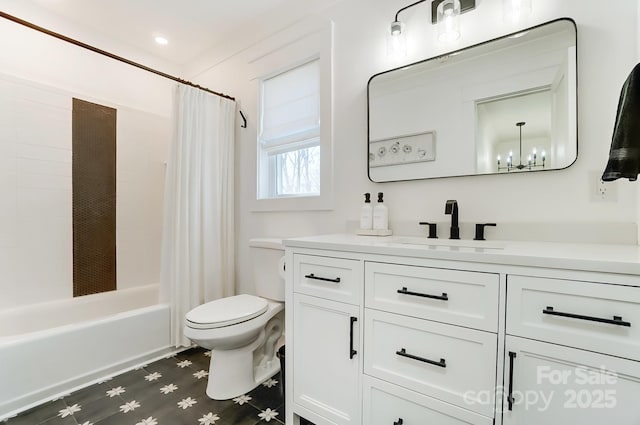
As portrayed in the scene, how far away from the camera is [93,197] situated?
7.70 ft

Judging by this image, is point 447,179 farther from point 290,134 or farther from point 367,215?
point 290,134

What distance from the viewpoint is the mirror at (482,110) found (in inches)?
46.5

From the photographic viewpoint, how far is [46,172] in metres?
2.12

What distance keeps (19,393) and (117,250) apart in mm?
1201

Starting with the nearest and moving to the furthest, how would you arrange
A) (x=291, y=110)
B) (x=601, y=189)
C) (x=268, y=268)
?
(x=601, y=189), (x=268, y=268), (x=291, y=110)

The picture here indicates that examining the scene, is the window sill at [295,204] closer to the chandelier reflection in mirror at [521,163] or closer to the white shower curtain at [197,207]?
the white shower curtain at [197,207]

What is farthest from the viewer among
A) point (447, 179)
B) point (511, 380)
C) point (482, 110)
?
point (447, 179)

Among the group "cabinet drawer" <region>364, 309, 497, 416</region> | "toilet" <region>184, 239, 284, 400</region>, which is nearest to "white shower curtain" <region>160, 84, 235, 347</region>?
"toilet" <region>184, 239, 284, 400</region>

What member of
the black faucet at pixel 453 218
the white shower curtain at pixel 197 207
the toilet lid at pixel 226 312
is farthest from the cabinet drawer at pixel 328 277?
the white shower curtain at pixel 197 207

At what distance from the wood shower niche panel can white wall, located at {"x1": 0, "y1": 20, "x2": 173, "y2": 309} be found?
5 centimetres

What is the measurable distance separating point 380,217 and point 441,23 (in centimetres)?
105

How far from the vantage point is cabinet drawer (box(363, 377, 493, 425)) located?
3.00 feet

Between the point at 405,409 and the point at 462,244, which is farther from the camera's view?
the point at 462,244

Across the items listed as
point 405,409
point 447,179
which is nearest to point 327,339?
point 405,409
